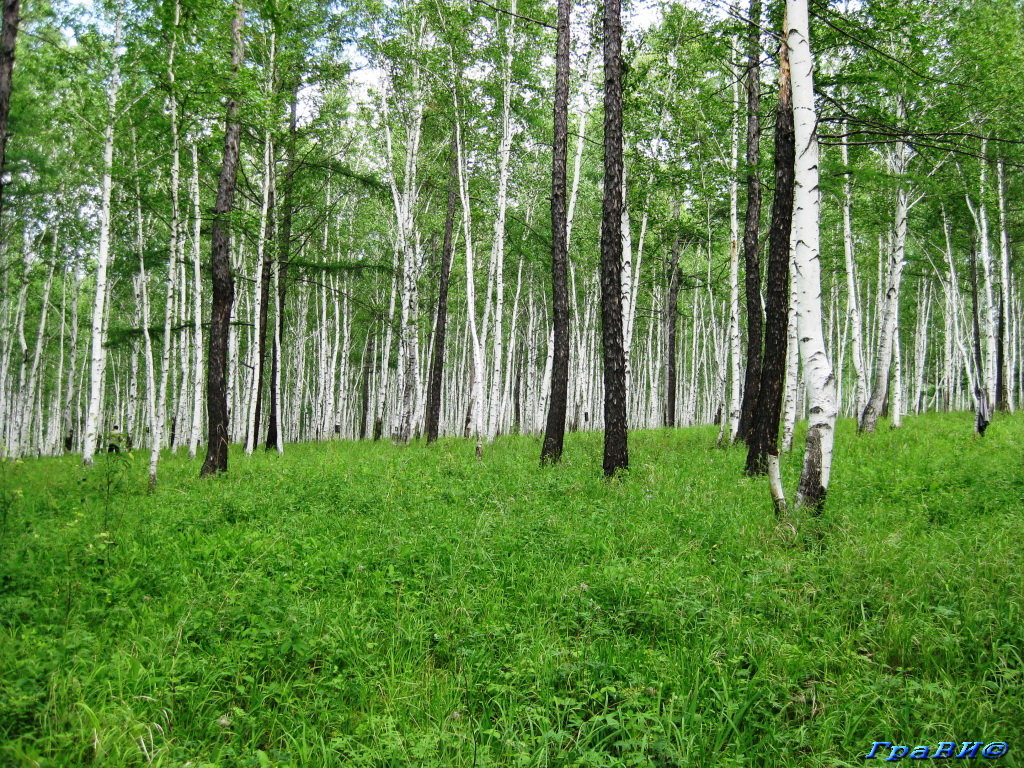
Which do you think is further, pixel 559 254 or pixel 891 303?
pixel 891 303

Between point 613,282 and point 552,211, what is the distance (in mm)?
2863

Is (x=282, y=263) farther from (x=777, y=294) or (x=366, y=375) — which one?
(x=366, y=375)

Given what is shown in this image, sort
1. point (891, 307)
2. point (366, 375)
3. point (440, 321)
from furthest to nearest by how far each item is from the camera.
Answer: point (366, 375) < point (440, 321) < point (891, 307)

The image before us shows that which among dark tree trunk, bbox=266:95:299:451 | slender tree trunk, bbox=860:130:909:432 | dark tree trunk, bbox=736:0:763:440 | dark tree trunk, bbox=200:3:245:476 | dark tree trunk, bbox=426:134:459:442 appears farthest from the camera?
dark tree trunk, bbox=426:134:459:442

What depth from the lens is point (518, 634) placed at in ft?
11.9

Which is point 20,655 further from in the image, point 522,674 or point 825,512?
point 825,512

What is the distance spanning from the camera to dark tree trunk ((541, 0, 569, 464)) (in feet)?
36.6

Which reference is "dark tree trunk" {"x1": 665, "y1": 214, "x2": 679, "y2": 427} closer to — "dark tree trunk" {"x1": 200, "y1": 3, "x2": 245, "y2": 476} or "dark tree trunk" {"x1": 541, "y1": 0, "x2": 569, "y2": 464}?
"dark tree trunk" {"x1": 541, "y1": 0, "x2": 569, "y2": 464}

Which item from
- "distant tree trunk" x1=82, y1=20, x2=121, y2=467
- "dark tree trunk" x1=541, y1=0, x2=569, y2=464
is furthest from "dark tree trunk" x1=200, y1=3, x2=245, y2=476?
"dark tree trunk" x1=541, y1=0, x2=569, y2=464

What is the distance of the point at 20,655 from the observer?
3.37 m

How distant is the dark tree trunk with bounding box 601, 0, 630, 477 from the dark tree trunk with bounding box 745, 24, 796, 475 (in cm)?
236

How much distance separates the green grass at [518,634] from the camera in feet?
9.02

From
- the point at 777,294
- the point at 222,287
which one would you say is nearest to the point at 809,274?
the point at 777,294

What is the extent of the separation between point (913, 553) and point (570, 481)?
478cm
